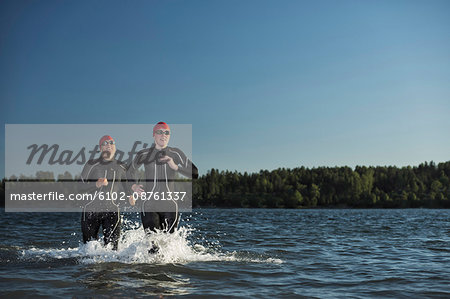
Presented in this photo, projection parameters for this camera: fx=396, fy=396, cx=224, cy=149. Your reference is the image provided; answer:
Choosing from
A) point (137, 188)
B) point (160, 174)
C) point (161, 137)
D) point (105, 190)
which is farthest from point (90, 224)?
point (161, 137)

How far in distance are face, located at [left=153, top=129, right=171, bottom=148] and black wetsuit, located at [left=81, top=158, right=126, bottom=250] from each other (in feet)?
4.37

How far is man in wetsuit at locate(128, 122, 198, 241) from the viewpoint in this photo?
8.72m

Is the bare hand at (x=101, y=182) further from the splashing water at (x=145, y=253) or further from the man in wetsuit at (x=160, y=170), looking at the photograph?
the splashing water at (x=145, y=253)

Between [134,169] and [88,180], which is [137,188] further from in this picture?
[88,180]

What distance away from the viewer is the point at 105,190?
31.1 ft

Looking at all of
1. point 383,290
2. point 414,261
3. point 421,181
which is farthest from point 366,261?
point 421,181

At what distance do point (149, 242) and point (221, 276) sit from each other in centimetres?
192

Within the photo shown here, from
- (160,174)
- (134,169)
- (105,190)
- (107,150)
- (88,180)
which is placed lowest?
(105,190)

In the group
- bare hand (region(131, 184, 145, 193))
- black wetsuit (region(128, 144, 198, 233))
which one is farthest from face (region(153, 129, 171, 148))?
bare hand (region(131, 184, 145, 193))

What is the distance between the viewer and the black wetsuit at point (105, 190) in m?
9.45

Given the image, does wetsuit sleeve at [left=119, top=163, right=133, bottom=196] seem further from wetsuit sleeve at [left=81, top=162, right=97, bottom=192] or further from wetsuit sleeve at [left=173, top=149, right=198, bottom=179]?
wetsuit sleeve at [left=173, top=149, right=198, bottom=179]

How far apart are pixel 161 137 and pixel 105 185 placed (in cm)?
194

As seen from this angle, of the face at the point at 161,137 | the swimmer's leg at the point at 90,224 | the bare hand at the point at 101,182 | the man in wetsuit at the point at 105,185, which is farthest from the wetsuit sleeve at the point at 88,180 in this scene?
the face at the point at 161,137

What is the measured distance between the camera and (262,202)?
7643 inches
